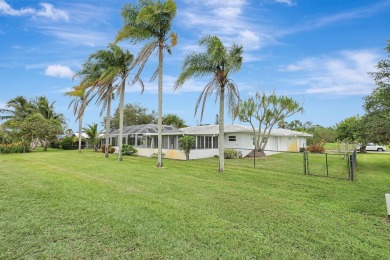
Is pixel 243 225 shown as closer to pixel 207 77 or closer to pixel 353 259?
pixel 353 259

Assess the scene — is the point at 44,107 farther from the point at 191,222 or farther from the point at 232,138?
the point at 191,222

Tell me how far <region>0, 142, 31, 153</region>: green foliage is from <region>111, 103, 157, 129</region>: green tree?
16.1 meters

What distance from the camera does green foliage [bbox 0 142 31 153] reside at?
26281mm

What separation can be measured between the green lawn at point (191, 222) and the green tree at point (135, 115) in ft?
122

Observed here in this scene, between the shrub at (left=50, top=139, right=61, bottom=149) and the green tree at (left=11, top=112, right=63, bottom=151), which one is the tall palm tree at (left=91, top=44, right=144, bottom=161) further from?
the shrub at (left=50, top=139, right=61, bottom=149)

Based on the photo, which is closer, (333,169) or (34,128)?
(333,169)

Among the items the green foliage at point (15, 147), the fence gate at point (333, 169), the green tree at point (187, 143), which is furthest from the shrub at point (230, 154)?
A: the green foliage at point (15, 147)

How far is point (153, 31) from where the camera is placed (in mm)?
13617

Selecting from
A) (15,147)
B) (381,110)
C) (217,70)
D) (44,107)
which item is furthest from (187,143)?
(44,107)

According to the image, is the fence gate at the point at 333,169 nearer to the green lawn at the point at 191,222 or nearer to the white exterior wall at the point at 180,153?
the green lawn at the point at 191,222

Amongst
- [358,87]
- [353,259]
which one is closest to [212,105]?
[353,259]

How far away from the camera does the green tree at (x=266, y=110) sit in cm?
2203

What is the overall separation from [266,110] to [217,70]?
11754mm

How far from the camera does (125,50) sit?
18297 mm
